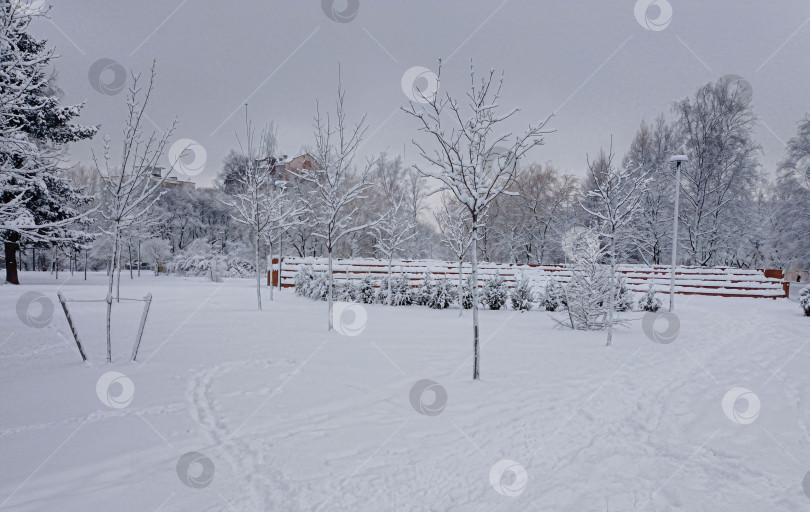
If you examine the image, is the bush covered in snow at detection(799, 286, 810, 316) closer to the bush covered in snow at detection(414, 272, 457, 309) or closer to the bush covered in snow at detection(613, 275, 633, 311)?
the bush covered in snow at detection(613, 275, 633, 311)

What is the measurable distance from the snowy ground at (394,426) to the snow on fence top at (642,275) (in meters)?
13.4

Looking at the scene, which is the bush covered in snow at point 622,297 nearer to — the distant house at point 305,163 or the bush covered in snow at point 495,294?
the bush covered in snow at point 495,294

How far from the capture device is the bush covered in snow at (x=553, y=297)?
15.4m

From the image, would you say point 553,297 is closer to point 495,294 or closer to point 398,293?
point 495,294

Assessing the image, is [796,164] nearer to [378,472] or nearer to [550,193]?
[550,193]

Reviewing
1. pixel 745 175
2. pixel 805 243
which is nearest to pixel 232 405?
pixel 805 243

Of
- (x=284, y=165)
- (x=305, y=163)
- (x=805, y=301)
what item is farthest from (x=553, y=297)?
(x=305, y=163)

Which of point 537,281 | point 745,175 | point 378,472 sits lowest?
point 378,472

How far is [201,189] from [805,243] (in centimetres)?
5243

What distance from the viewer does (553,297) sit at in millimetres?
15547

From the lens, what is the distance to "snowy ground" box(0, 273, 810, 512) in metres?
3.45

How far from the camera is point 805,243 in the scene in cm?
2420

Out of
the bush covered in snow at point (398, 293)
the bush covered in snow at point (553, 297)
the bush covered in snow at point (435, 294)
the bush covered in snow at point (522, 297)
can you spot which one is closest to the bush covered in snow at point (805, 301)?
the bush covered in snow at point (553, 297)

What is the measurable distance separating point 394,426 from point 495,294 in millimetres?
11509
